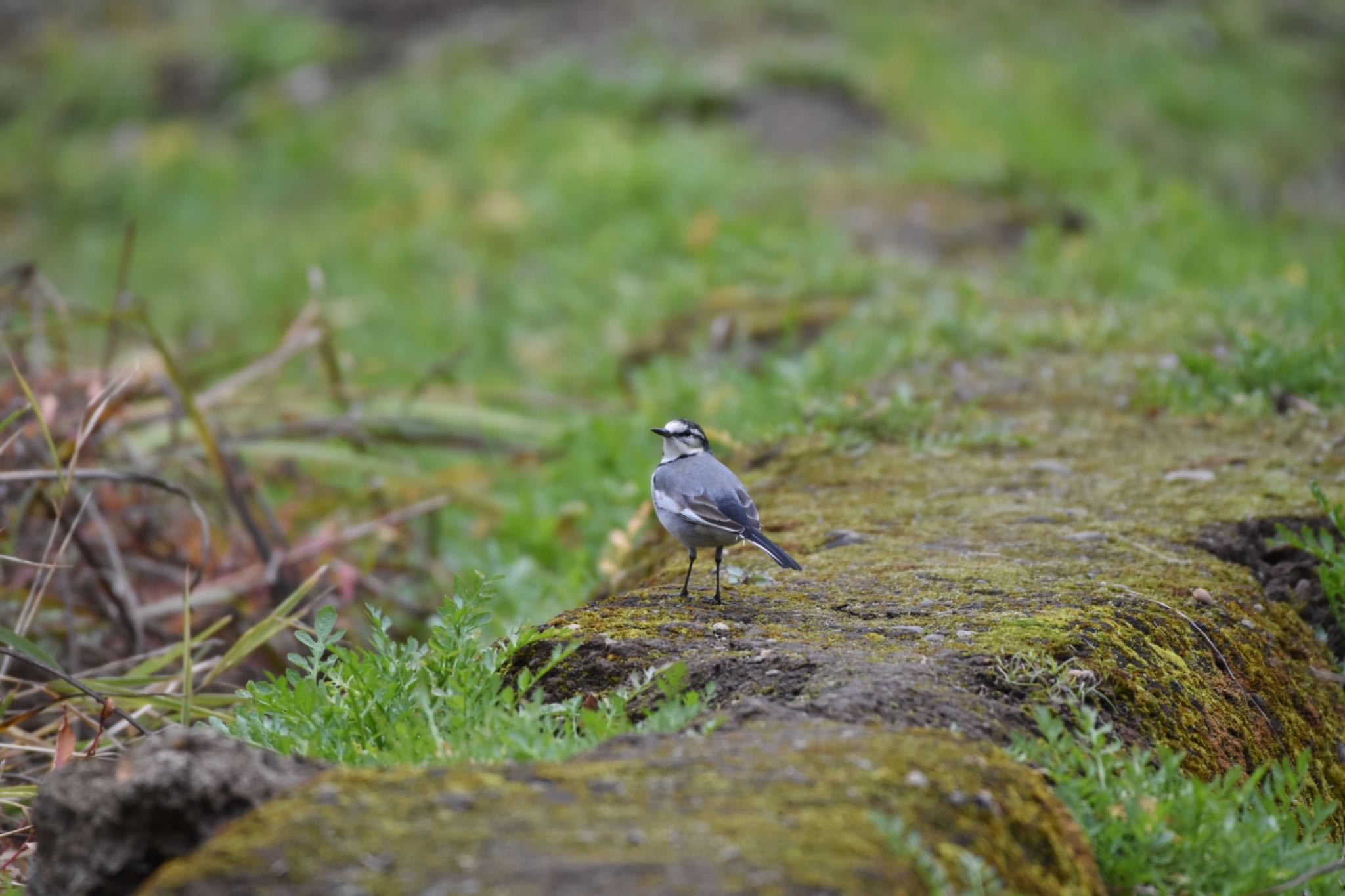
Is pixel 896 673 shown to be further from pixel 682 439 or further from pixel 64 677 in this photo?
pixel 64 677

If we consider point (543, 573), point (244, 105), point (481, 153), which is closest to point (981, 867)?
point (543, 573)

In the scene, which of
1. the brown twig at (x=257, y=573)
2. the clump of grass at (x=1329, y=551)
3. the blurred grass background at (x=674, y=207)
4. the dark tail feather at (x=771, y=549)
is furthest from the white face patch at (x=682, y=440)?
the clump of grass at (x=1329, y=551)

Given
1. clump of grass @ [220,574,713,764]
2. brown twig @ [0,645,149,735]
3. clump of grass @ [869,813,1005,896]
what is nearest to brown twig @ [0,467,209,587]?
brown twig @ [0,645,149,735]

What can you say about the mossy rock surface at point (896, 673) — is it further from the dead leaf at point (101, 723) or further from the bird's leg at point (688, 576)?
the dead leaf at point (101, 723)

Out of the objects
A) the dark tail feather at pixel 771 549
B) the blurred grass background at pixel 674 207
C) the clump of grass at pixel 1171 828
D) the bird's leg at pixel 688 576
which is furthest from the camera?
the blurred grass background at pixel 674 207

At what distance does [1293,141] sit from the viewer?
10469 mm

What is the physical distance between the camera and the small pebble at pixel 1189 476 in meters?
3.81

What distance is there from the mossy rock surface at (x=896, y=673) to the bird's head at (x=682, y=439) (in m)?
0.32

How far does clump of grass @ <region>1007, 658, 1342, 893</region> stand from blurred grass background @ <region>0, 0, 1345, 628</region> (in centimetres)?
206

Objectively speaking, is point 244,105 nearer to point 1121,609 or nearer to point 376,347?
point 376,347

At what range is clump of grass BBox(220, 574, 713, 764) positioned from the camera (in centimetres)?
222

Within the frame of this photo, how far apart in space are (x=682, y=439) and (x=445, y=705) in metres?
1.35

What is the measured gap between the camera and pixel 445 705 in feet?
8.13

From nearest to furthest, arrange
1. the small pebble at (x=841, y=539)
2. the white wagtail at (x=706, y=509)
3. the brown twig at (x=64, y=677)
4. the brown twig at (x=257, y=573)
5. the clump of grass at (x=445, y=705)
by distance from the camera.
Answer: the clump of grass at (x=445, y=705), the brown twig at (x=64, y=677), the white wagtail at (x=706, y=509), the small pebble at (x=841, y=539), the brown twig at (x=257, y=573)
